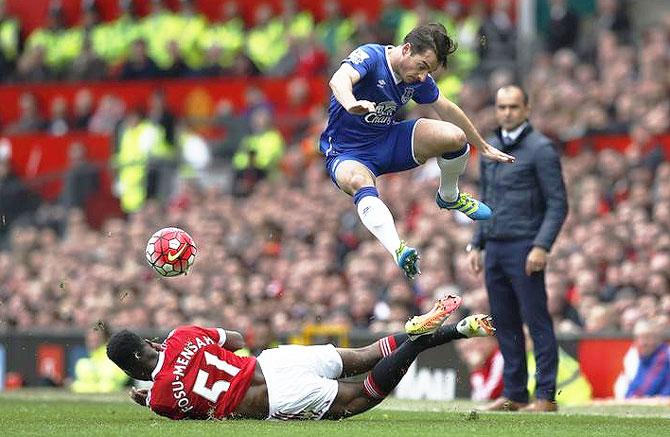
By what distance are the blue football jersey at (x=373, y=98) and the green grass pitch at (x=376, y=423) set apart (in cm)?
200

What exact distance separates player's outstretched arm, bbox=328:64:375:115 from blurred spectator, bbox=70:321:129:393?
751 centimetres

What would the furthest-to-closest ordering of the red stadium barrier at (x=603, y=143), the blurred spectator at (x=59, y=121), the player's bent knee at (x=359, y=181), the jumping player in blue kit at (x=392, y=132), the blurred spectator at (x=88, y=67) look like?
the blurred spectator at (x=88, y=67) → the blurred spectator at (x=59, y=121) → the red stadium barrier at (x=603, y=143) → the player's bent knee at (x=359, y=181) → the jumping player in blue kit at (x=392, y=132)

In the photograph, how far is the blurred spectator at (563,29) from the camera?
2161 cm

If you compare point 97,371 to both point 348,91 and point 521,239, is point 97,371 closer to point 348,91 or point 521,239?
point 521,239

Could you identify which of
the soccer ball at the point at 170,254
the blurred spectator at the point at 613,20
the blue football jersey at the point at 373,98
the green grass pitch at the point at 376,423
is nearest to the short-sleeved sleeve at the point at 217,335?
the green grass pitch at the point at 376,423

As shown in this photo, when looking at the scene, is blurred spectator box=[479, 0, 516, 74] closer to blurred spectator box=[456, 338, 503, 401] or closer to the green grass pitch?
blurred spectator box=[456, 338, 503, 401]

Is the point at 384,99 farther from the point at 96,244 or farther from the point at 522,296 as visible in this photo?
the point at 96,244

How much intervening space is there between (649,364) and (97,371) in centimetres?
647

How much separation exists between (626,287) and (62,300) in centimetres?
794

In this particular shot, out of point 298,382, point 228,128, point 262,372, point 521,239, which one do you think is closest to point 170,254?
point 262,372

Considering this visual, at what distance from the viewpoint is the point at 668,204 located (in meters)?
16.4

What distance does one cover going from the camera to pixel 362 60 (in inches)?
451

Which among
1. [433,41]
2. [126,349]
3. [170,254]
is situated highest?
[433,41]

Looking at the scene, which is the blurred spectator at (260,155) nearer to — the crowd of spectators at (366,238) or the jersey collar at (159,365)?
the crowd of spectators at (366,238)
